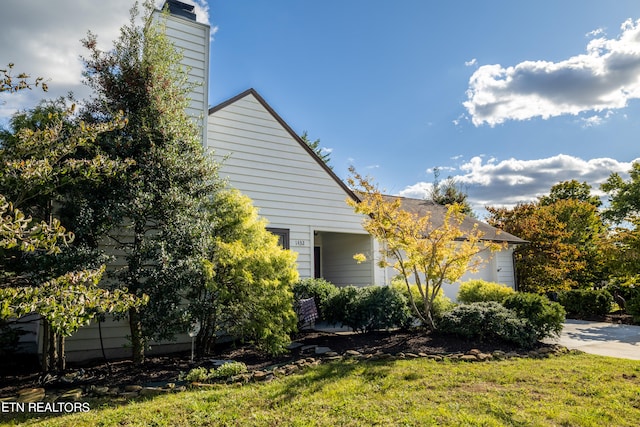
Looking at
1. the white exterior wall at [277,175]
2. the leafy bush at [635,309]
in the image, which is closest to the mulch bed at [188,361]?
the white exterior wall at [277,175]

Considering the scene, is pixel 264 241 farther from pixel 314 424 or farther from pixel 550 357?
pixel 550 357

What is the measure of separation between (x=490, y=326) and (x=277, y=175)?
6.02 metres

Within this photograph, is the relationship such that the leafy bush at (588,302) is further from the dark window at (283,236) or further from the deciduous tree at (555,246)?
the dark window at (283,236)

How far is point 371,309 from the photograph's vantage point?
7547 mm

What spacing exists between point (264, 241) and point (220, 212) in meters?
0.97

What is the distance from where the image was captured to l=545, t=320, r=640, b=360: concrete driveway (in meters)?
6.88

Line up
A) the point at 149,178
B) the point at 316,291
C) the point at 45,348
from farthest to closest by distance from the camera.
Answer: the point at 316,291
the point at 149,178
the point at 45,348

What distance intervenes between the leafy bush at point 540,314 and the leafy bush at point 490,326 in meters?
0.25

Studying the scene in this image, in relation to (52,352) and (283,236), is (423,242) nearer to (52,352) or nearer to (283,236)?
(283,236)

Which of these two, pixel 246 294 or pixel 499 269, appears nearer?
pixel 246 294

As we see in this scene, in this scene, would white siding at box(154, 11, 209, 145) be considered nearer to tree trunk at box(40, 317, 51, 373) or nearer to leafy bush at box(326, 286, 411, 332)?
tree trunk at box(40, 317, 51, 373)

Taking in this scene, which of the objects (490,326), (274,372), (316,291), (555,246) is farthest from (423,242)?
(555,246)

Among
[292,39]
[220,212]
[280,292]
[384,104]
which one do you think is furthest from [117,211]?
[384,104]

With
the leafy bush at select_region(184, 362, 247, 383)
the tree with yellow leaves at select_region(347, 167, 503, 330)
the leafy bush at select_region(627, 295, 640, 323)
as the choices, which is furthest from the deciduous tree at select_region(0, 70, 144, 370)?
the leafy bush at select_region(627, 295, 640, 323)
